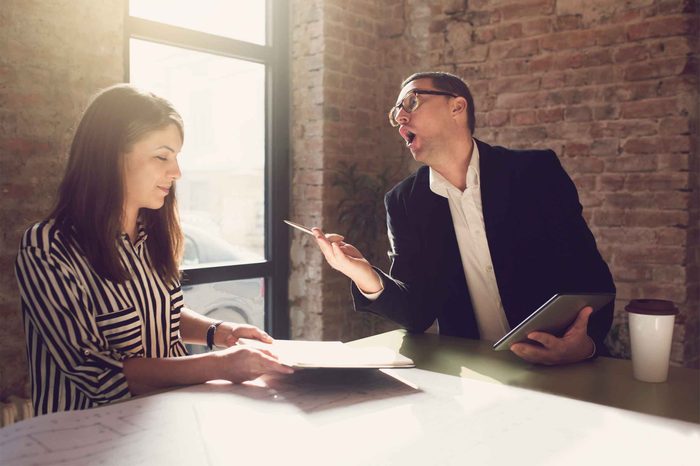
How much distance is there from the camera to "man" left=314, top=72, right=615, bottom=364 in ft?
6.27

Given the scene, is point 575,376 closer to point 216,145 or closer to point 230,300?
point 230,300

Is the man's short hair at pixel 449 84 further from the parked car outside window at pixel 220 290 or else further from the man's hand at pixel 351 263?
the parked car outside window at pixel 220 290

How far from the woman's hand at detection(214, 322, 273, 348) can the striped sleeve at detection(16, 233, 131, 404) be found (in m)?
0.34

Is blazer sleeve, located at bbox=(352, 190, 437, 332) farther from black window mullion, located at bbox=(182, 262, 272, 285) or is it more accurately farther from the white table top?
black window mullion, located at bbox=(182, 262, 272, 285)

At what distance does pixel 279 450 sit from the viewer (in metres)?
0.99

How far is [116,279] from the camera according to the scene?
5.07 ft

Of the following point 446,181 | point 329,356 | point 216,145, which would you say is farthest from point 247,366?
point 216,145

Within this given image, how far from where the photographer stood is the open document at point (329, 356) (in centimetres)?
129

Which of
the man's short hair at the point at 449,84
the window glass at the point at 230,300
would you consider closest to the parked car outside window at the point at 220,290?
the window glass at the point at 230,300

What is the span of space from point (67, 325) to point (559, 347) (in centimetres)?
107

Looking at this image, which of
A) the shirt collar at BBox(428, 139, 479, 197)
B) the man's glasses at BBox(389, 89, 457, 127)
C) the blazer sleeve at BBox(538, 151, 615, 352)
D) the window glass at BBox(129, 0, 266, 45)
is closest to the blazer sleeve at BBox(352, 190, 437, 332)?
the shirt collar at BBox(428, 139, 479, 197)

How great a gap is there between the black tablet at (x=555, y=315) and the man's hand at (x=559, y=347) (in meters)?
0.02

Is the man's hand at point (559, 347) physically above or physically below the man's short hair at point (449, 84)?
below

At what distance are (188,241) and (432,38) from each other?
1.90 m
